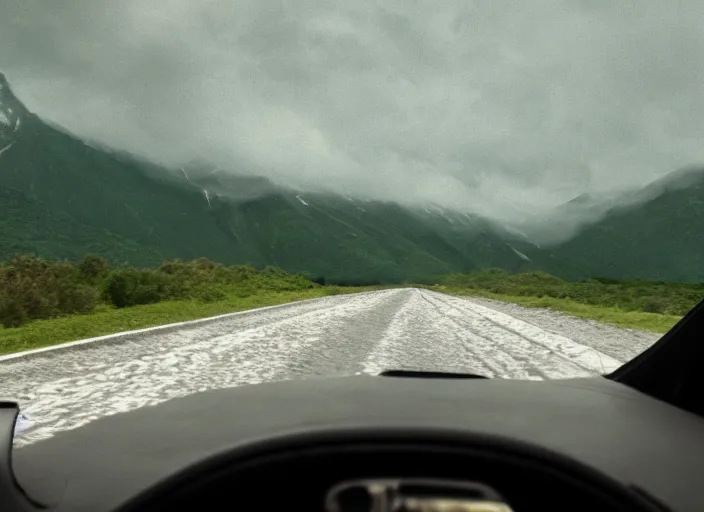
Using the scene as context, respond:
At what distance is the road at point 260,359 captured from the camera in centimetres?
596

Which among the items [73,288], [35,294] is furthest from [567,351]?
[73,288]

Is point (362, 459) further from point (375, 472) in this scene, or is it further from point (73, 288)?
point (73, 288)

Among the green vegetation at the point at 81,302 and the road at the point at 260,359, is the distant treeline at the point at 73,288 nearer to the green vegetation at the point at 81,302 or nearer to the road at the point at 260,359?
the green vegetation at the point at 81,302

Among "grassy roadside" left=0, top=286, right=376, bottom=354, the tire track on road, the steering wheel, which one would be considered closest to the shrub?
"grassy roadside" left=0, top=286, right=376, bottom=354

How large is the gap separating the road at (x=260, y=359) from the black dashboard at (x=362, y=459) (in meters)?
2.74

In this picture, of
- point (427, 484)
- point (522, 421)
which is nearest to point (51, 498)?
point (427, 484)

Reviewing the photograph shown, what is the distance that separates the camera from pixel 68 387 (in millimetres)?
6395

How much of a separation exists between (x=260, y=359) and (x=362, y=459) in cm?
789

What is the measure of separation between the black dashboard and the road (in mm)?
2737

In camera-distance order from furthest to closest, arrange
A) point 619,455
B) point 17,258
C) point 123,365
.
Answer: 1. point 17,258
2. point 123,365
3. point 619,455

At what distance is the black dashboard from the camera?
97 centimetres

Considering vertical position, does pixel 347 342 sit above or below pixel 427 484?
below

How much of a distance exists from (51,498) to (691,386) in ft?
4.43

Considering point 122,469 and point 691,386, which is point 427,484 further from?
point 691,386
